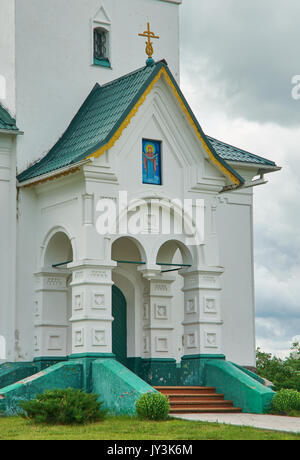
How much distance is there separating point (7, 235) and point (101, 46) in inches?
216

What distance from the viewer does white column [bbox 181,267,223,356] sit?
18.9 metres

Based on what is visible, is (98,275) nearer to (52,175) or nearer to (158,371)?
(52,175)

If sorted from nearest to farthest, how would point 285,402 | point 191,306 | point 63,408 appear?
1. point 63,408
2. point 285,402
3. point 191,306

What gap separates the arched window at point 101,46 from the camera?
21828mm

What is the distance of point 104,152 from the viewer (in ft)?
59.7

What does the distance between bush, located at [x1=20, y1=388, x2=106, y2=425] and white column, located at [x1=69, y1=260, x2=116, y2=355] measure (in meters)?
2.28

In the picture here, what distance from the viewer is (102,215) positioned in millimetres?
18094

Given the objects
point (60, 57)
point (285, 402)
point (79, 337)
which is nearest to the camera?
point (285, 402)

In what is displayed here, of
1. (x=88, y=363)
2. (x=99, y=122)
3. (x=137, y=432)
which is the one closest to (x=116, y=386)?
(x=88, y=363)

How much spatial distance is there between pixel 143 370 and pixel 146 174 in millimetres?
4393

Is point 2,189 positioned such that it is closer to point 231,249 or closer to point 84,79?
point 84,79

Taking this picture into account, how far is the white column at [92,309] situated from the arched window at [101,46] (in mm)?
6103

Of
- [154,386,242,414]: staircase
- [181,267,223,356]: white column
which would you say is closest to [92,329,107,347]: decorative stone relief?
[154,386,242,414]: staircase
